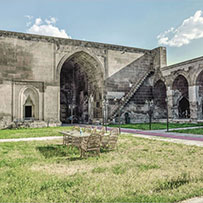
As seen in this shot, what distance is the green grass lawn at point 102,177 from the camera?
4184 mm

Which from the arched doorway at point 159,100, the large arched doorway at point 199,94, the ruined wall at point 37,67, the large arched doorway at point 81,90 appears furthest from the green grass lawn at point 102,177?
the arched doorway at point 159,100

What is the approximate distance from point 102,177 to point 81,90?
2726cm

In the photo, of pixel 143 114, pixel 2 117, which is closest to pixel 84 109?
pixel 143 114

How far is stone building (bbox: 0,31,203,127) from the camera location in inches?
866

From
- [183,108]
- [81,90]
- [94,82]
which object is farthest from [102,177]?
[81,90]

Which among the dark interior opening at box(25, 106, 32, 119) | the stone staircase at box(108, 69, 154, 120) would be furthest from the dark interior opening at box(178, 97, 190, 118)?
the dark interior opening at box(25, 106, 32, 119)

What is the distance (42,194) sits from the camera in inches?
169

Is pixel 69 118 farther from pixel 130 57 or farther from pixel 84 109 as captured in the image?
pixel 130 57

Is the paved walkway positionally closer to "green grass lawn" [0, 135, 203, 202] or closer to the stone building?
"green grass lawn" [0, 135, 203, 202]

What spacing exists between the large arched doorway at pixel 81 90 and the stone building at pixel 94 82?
0.12 m

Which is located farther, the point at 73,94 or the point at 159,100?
the point at 73,94

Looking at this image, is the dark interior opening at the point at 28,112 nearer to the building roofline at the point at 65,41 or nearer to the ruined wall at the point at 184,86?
the building roofline at the point at 65,41

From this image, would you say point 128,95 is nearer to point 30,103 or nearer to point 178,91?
point 178,91

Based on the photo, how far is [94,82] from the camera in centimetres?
→ 2827
